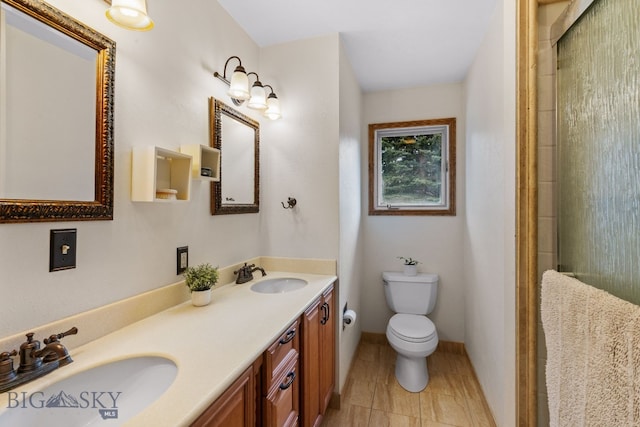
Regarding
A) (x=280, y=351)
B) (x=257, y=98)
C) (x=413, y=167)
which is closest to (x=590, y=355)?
(x=280, y=351)

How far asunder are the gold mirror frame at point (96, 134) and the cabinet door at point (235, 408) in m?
0.73

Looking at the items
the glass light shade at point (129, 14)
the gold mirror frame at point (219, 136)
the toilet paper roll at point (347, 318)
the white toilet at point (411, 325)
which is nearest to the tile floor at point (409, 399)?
the white toilet at point (411, 325)

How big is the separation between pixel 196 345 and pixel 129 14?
43.2 inches

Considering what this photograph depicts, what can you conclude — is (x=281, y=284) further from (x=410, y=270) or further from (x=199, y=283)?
(x=410, y=270)

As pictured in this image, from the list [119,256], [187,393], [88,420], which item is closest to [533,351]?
[187,393]

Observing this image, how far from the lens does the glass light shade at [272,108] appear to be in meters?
1.84

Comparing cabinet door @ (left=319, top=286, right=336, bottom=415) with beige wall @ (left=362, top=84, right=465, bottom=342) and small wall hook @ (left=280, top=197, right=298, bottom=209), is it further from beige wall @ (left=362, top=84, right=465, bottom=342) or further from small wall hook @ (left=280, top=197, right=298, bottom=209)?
beige wall @ (left=362, top=84, right=465, bottom=342)

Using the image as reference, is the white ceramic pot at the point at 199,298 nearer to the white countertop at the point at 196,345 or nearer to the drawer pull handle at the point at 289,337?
the white countertop at the point at 196,345

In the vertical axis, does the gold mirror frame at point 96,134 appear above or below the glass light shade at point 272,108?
below

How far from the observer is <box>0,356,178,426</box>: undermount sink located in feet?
2.20

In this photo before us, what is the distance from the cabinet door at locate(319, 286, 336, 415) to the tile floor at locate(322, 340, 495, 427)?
23cm

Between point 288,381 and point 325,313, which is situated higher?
point 325,313

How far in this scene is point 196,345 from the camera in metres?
0.91

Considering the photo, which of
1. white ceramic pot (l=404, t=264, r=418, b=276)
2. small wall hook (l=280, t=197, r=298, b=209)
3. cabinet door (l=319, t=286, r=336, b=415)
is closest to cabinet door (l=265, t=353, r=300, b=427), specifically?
cabinet door (l=319, t=286, r=336, b=415)
